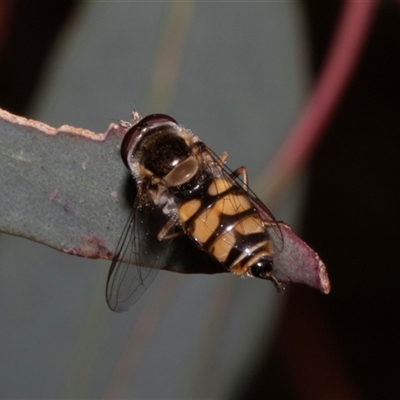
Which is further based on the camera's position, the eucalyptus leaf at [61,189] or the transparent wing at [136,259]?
the transparent wing at [136,259]

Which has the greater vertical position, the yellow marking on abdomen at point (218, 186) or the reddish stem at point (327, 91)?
the reddish stem at point (327, 91)

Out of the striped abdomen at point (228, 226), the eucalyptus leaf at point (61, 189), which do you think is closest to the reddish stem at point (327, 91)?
the striped abdomen at point (228, 226)

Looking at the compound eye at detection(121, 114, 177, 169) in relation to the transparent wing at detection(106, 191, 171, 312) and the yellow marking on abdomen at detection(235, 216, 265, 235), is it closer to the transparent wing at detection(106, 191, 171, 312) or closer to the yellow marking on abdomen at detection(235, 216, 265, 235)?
the transparent wing at detection(106, 191, 171, 312)

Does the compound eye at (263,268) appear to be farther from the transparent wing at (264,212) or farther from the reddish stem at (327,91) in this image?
the reddish stem at (327,91)

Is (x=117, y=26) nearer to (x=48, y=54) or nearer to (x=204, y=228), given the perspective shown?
(x=48, y=54)

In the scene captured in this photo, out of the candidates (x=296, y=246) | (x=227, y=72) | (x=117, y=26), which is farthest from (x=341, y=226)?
(x=296, y=246)

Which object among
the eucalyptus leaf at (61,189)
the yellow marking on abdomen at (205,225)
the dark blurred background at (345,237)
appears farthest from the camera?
the dark blurred background at (345,237)

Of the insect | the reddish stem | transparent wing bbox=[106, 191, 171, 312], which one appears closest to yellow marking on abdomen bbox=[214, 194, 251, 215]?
the insect
